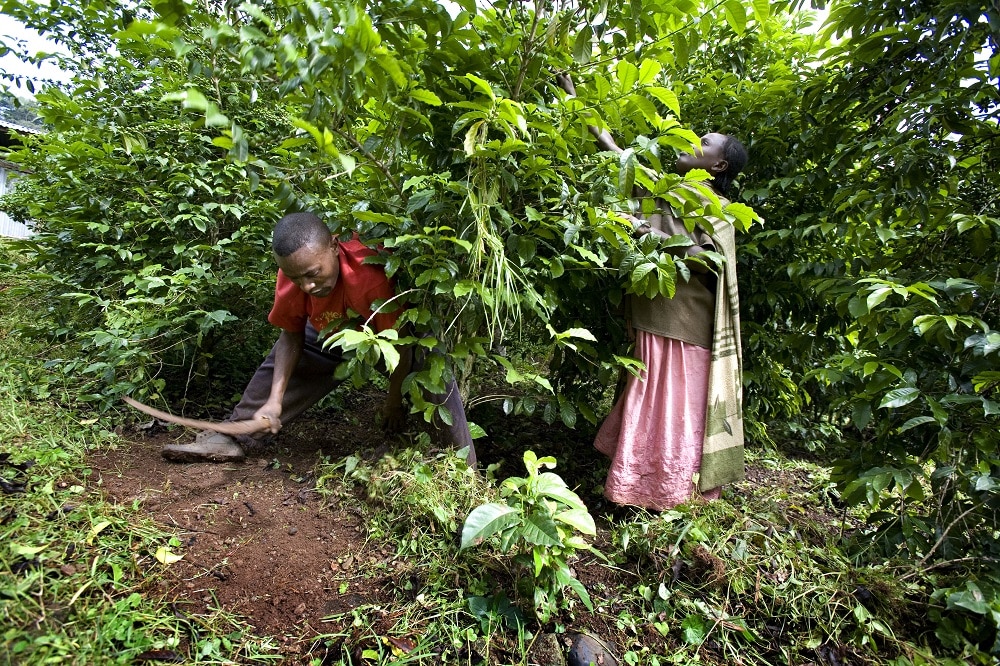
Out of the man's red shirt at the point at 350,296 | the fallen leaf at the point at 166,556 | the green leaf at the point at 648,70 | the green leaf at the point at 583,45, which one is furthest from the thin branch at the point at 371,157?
the fallen leaf at the point at 166,556

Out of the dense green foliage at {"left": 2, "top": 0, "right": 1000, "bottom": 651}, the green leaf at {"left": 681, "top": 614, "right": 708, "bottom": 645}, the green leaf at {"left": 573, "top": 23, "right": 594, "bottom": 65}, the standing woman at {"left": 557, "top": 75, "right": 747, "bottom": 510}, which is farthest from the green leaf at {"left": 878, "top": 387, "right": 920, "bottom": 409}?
the green leaf at {"left": 573, "top": 23, "right": 594, "bottom": 65}

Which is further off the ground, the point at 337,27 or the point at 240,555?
the point at 337,27

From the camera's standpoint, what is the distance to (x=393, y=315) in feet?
6.55

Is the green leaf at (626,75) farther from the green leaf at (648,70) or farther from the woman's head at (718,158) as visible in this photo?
the woman's head at (718,158)

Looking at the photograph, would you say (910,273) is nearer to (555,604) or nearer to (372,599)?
(555,604)

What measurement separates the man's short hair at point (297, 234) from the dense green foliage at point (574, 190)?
173 millimetres

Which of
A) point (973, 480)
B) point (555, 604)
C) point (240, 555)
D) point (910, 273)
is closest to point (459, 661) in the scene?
point (555, 604)

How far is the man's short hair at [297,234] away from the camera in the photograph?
1.84m

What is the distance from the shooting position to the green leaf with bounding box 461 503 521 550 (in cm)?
139

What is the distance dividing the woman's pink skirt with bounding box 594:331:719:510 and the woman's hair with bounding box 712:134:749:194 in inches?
30.8

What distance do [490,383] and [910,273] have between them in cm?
244

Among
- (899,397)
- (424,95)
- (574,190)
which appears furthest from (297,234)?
(899,397)

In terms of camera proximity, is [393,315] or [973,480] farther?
[393,315]

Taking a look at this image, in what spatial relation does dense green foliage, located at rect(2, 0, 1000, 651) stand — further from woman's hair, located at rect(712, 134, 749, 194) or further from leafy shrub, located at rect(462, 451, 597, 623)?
leafy shrub, located at rect(462, 451, 597, 623)
